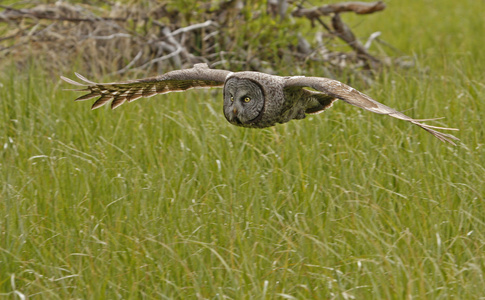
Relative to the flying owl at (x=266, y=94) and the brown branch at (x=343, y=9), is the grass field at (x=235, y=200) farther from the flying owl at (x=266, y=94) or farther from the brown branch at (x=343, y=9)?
the brown branch at (x=343, y=9)

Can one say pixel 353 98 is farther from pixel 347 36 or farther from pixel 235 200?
pixel 347 36

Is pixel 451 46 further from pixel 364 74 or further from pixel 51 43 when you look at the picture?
pixel 51 43

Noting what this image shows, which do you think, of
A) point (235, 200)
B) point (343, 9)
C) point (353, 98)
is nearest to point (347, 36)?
point (343, 9)

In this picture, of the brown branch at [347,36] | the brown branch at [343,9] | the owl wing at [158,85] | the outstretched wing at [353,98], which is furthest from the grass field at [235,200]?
the brown branch at [347,36]

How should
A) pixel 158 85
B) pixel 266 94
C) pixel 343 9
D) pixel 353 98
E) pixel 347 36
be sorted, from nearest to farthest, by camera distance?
pixel 353 98
pixel 266 94
pixel 158 85
pixel 343 9
pixel 347 36

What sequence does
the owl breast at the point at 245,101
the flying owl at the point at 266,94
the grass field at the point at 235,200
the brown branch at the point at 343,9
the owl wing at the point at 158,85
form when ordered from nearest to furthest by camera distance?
the grass field at the point at 235,200, the flying owl at the point at 266,94, the owl breast at the point at 245,101, the owl wing at the point at 158,85, the brown branch at the point at 343,9

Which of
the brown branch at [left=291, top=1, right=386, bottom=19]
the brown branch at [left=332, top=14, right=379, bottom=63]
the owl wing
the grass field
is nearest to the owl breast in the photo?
the owl wing

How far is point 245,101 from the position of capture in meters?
3.98

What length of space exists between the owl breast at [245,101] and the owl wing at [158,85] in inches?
9.8

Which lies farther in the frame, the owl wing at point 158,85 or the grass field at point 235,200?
the owl wing at point 158,85

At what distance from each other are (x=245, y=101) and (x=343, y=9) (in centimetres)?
313

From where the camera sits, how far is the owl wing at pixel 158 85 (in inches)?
167

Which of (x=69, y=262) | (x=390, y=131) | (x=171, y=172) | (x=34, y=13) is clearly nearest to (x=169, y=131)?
(x=171, y=172)

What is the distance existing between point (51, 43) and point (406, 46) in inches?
178
